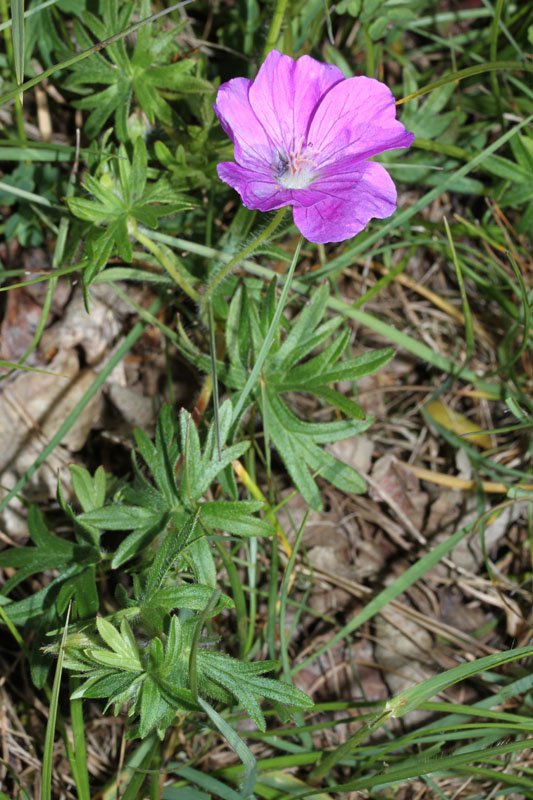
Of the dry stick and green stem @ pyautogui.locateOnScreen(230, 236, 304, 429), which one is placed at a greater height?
green stem @ pyautogui.locateOnScreen(230, 236, 304, 429)

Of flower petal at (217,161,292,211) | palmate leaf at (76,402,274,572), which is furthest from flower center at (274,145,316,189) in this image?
palmate leaf at (76,402,274,572)

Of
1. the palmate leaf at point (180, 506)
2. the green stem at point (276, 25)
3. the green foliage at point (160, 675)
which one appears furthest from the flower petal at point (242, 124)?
the green foliage at point (160, 675)

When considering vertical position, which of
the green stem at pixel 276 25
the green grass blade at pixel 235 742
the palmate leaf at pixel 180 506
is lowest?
the green grass blade at pixel 235 742

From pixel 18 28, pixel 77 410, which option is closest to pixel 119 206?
pixel 18 28

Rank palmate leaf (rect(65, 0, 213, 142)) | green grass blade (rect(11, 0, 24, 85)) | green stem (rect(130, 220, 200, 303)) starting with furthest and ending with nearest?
palmate leaf (rect(65, 0, 213, 142)) → green stem (rect(130, 220, 200, 303)) → green grass blade (rect(11, 0, 24, 85))

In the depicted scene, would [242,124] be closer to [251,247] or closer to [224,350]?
[251,247]

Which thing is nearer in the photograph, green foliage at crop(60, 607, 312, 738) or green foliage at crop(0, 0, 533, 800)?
green foliage at crop(60, 607, 312, 738)

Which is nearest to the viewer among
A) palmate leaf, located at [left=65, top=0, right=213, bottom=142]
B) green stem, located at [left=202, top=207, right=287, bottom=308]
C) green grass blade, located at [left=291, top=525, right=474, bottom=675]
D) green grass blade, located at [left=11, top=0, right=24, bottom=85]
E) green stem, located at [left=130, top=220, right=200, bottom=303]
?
green grass blade, located at [left=11, top=0, right=24, bottom=85]

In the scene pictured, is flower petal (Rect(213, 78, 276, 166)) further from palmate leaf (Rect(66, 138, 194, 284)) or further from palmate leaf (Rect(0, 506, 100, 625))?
palmate leaf (Rect(0, 506, 100, 625))

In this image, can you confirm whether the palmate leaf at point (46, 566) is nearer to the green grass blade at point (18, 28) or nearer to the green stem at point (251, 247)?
the green stem at point (251, 247)
